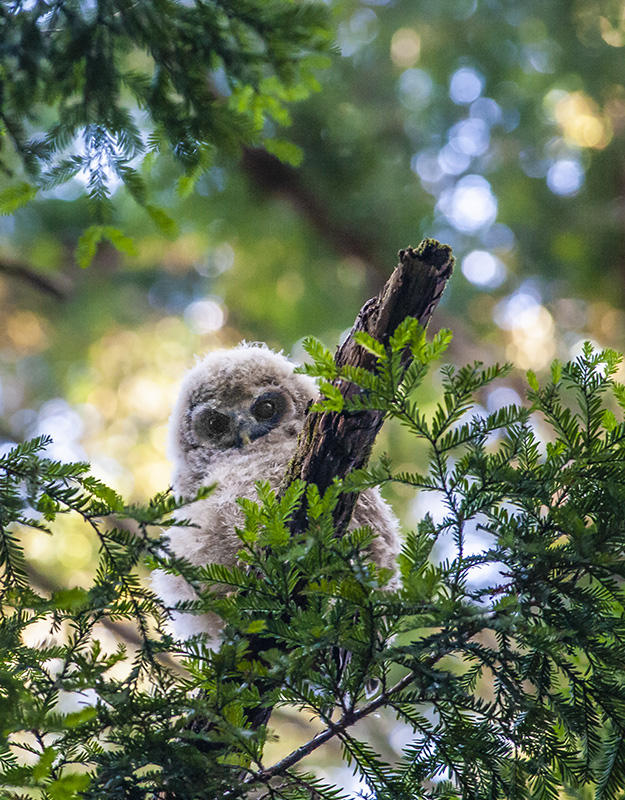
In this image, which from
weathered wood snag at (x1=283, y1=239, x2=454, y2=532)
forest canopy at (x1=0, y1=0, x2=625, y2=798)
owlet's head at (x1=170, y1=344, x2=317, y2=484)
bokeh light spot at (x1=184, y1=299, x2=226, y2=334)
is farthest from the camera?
bokeh light spot at (x1=184, y1=299, x2=226, y2=334)

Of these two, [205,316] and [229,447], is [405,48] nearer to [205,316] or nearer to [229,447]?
[205,316]

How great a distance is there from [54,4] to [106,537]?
1.22m

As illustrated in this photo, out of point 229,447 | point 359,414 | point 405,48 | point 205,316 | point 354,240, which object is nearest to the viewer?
point 359,414

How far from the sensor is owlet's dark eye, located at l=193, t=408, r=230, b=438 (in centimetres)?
266

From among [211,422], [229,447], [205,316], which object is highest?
[205,316]

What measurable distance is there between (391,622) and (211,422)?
4.79ft

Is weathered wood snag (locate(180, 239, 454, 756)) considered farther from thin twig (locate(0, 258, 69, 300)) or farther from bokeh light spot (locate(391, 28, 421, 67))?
bokeh light spot (locate(391, 28, 421, 67))

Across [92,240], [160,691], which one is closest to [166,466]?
[92,240]

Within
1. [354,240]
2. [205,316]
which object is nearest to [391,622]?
[354,240]

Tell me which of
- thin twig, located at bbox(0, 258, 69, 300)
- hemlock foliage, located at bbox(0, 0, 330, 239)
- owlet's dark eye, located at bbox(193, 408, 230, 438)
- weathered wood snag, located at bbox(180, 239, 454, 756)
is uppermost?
thin twig, located at bbox(0, 258, 69, 300)

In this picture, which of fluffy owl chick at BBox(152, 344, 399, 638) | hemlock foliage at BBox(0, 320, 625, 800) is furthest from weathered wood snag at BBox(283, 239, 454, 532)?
fluffy owl chick at BBox(152, 344, 399, 638)

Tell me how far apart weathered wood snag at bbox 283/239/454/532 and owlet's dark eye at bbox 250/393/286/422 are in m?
0.87

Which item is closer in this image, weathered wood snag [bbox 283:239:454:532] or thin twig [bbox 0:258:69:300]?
weathered wood snag [bbox 283:239:454:532]

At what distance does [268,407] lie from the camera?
8.58 ft
